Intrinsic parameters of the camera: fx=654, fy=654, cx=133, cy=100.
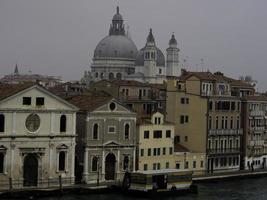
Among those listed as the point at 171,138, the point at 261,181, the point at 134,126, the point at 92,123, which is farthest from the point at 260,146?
the point at 92,123

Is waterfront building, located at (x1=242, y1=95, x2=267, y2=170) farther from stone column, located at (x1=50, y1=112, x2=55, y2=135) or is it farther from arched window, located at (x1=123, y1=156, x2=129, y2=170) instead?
stone column, located at (x1=50, y1=112, x2=55, y2=135)

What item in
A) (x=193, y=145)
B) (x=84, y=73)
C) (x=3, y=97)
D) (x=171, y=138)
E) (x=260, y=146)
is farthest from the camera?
(x=84, y=73)

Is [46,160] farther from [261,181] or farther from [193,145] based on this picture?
[261,181]

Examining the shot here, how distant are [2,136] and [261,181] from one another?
72.8 feet

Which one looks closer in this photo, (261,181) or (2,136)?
(2,136)

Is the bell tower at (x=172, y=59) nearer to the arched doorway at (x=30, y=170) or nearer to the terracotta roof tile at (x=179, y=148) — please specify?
the terracotta roof tile at (x=179, y=148)

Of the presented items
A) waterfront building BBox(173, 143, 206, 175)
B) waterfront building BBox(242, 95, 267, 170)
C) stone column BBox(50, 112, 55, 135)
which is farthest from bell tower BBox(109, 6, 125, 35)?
stone column BBox(50, 112, 55, 135)

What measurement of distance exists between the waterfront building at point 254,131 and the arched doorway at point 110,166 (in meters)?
15.6

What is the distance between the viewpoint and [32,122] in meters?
42.0

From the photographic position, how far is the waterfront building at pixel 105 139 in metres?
44.5

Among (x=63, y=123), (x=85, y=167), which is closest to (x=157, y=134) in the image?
(x=85, y=167)

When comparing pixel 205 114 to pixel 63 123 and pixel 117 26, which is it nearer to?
pixel 63 123

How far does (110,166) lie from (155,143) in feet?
15.9

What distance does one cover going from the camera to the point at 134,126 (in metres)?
46.7
